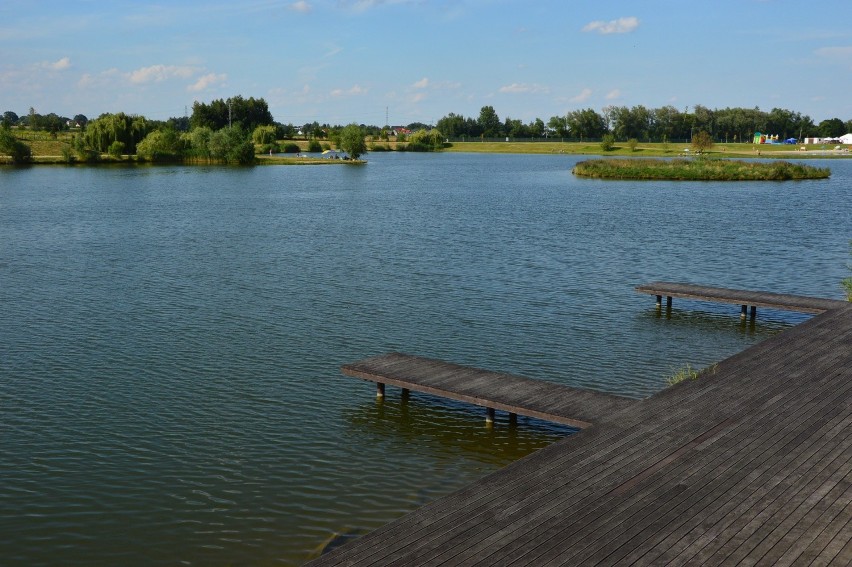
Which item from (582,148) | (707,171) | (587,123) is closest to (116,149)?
(707,171)

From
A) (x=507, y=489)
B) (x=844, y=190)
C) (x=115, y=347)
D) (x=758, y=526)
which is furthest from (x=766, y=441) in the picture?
(x=844, y=190)

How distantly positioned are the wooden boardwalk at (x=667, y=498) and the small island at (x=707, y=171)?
6665cm

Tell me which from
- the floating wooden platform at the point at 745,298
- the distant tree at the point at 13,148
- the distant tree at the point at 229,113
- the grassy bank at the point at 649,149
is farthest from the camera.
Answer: the distant tree at the point at 229,113

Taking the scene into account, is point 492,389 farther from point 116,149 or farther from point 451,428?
point 116,149

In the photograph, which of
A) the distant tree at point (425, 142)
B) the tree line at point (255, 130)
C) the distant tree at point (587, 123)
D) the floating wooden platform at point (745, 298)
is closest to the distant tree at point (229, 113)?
the tree line at point (255, 130)

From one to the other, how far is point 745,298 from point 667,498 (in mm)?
14426

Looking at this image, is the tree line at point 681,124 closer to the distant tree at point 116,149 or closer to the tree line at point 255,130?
the tree line at point 255,130

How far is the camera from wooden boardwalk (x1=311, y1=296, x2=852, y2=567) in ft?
25.6

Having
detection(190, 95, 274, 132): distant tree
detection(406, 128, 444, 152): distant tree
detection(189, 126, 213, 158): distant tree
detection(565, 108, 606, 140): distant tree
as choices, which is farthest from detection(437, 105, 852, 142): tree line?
detection(189, 126, 213, 158): distant tree

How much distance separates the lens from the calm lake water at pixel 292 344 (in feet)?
38.2

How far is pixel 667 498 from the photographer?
29.5ft

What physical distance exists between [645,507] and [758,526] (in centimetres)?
114

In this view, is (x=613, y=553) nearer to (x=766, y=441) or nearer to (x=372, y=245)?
(x=766, y=441)

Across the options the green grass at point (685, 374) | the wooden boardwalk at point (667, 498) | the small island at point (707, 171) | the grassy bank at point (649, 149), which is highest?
the grassy bank at point (649, 149)
